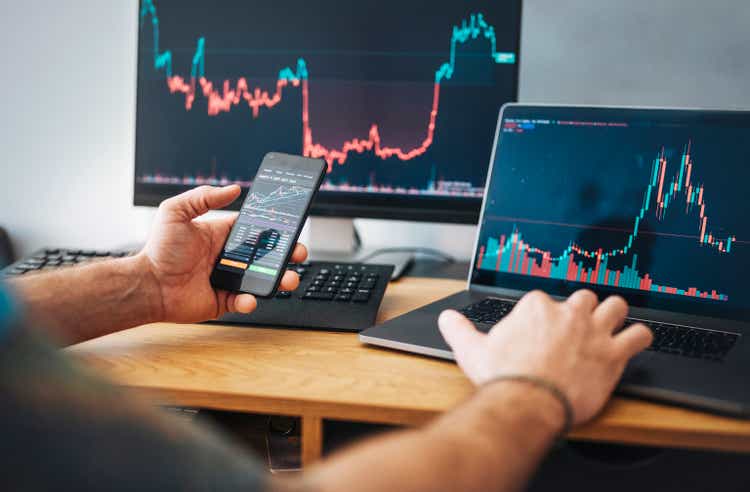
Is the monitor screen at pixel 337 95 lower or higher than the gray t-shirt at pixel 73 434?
higher

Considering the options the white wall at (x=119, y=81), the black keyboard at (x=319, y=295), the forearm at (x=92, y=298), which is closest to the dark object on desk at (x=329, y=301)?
the black keyboard at (x=319, y=295)

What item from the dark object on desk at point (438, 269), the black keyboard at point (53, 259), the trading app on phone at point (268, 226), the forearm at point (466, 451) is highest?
the trading app on phone at point (268, 226)

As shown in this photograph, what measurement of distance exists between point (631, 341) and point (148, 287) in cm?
56

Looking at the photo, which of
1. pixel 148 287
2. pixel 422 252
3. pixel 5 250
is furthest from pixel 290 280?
pixel 5 250

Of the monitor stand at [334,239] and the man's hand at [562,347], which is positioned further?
the monitor stand at [334,239]

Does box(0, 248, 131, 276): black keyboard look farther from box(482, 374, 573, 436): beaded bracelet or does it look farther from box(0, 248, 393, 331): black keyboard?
box(482, 374, 573, 436): beaded bracelet

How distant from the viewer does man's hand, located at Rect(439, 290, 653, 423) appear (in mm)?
584

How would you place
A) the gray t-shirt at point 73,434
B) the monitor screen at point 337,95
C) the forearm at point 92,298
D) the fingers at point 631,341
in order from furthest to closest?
the monitor screen at point 337,95
the forearm at point 92,298
the fingers at point 631,341
the gray t-shirt at point 73,434

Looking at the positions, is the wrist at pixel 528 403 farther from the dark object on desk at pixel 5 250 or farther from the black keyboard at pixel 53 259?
the dark object on desk at pixel 5 250

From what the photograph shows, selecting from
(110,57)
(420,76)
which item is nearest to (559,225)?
(420,76)

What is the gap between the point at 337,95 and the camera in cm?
116

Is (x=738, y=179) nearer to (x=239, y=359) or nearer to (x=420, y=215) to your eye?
(x=420, y=215)

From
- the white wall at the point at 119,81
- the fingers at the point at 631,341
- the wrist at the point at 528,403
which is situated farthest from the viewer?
the white wall at the point at 119,81

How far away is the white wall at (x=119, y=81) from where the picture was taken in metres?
1.24
